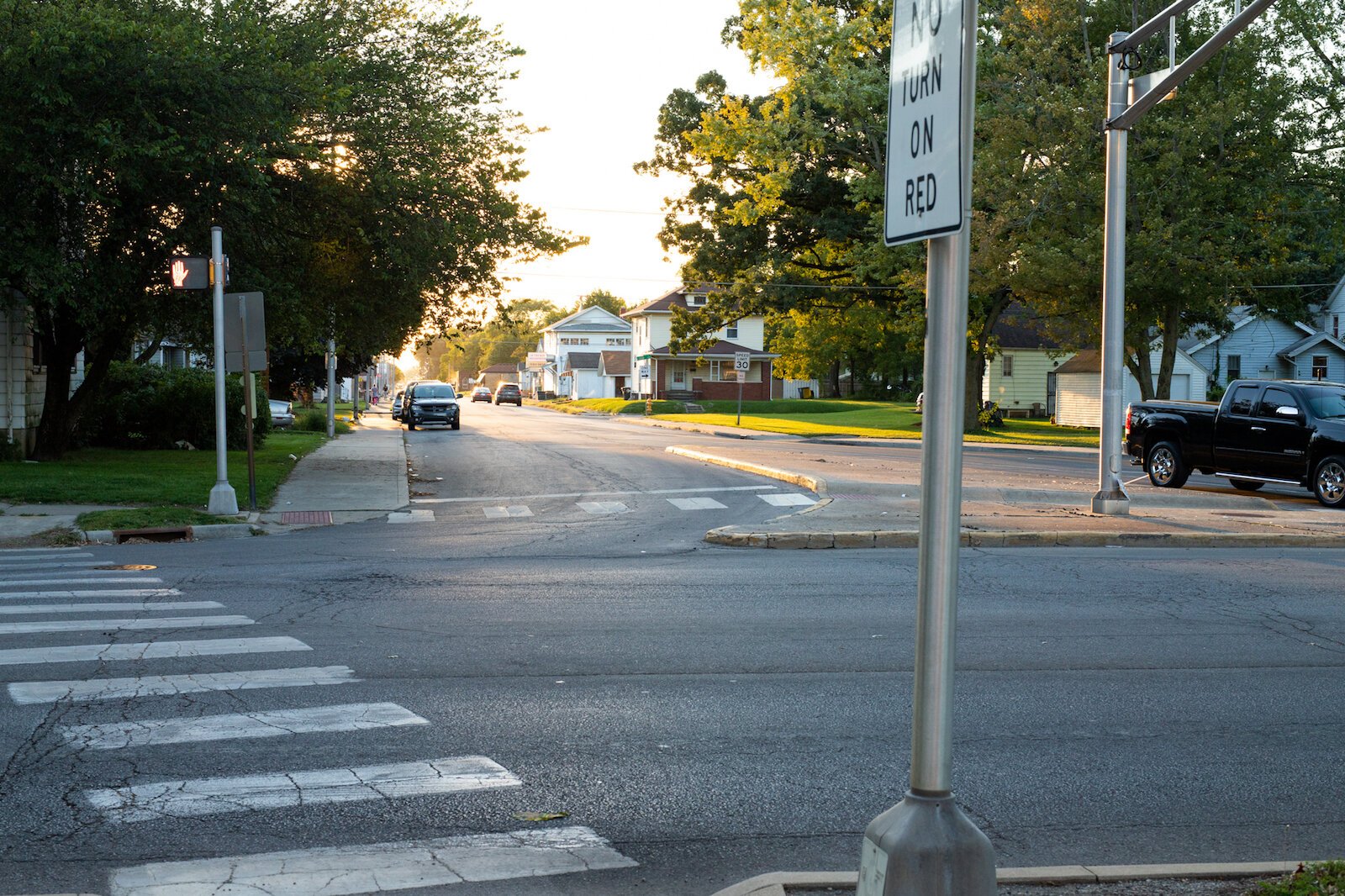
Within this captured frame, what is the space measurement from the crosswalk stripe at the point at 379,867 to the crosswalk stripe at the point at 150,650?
3879 millimetres

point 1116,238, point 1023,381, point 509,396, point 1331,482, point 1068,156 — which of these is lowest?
point 1331,482

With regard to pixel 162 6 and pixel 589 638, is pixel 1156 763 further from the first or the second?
pixel 162 6

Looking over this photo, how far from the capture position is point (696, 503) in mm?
20438

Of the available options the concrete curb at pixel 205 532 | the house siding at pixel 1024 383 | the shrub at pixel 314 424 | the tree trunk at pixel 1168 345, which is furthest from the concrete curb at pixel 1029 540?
the house siding at pixel 1024 383

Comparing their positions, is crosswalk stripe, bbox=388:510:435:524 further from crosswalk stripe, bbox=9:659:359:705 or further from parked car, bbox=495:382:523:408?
parked car, bbox=495:382:523:408

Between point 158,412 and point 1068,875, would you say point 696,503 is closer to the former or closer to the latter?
point 1068,875

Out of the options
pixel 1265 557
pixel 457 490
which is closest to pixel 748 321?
pixel 457 490

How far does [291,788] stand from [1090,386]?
56509mm

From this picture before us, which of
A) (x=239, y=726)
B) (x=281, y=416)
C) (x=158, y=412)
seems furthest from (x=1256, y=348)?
(x=239, y=726)

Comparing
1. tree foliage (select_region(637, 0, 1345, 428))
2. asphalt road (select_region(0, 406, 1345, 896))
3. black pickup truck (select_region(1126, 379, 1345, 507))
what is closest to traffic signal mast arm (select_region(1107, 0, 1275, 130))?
asphalt road (select_region(0, 406, 1345, 896))

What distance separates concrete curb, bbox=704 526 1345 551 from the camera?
1530cm

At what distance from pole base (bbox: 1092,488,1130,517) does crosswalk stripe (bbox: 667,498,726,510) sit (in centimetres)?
546

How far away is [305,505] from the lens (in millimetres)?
19922

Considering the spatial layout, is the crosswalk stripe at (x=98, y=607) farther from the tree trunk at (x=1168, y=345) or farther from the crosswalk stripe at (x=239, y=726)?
the tree trunk at (x=1168, y=345)
